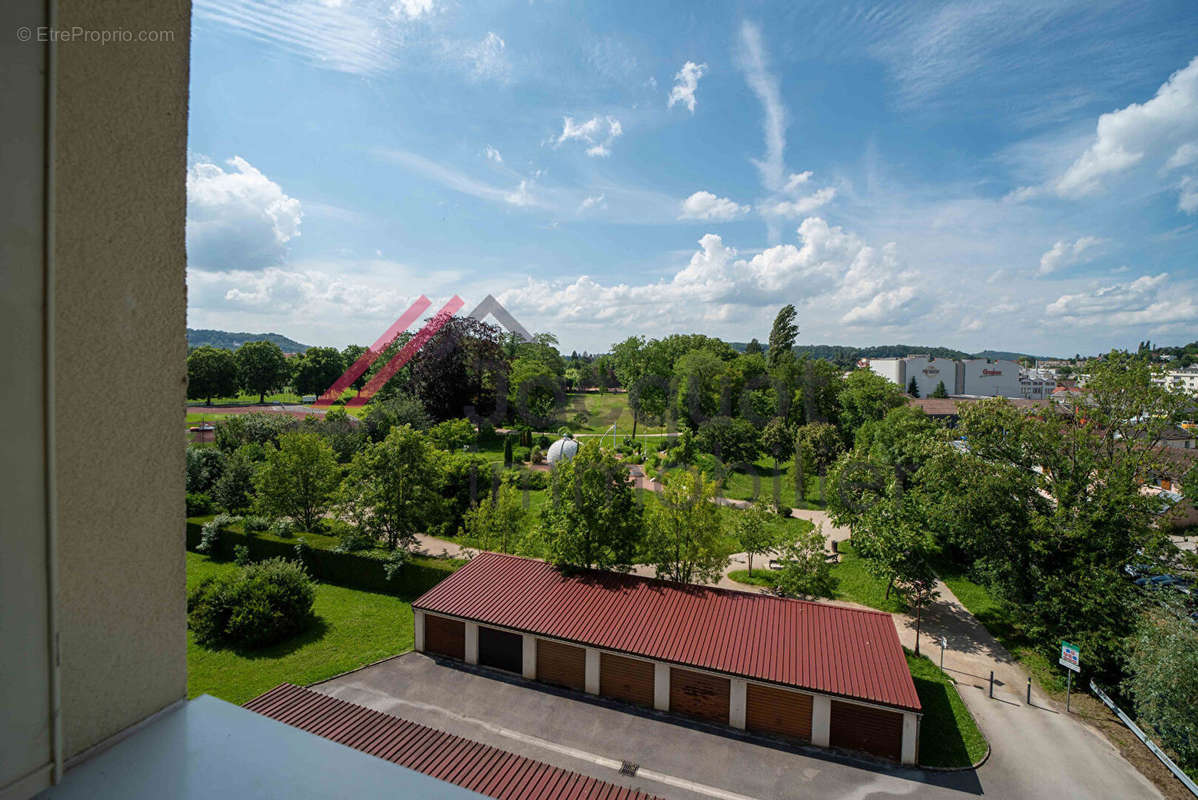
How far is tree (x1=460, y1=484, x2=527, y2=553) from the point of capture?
19.0 metres

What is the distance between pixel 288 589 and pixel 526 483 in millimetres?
15045

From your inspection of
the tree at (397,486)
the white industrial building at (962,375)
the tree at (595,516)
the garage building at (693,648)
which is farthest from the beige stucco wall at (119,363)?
the white industrial building at (962,375)

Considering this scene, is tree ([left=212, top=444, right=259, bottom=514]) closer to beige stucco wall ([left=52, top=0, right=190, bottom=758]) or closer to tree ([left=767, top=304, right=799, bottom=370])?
beige stucco wall ([left=52, top=0, right=190, bottom=758])

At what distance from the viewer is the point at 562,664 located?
13.5 m

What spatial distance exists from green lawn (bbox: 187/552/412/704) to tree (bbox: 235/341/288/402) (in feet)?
164

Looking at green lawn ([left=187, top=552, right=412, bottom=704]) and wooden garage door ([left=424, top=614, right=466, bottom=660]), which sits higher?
wooden garage door ([left=424, top=614, right=466, bottom=660])

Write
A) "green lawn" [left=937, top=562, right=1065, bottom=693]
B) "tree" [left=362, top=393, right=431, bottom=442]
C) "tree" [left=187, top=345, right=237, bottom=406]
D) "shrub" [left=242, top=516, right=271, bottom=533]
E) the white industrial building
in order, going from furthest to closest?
the white industrial building
"tree" [left=187, top=345, right=237, bottom=406]
"tree" [left=362, top=393, right=431, bottom=442]
"shrub" [left=242, top=516, right=271, bottom=533]
"green lawn" [left=937, top=562, right=1065, bottom=693]

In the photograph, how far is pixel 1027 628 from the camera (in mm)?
15375

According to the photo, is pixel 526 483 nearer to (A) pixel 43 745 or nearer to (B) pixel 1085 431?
(B) pixel 1085 431

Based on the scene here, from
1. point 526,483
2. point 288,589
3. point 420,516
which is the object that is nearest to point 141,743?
point 288,589

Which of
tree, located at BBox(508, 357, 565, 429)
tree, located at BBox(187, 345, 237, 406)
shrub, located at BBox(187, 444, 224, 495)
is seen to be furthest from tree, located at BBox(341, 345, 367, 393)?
shrub, located at BBox(187, 444, 224, 495)

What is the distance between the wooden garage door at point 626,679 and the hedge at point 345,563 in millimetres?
7023

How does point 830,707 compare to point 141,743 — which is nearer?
Result: point 141,743

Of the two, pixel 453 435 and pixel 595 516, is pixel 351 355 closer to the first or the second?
pixel 453 435
